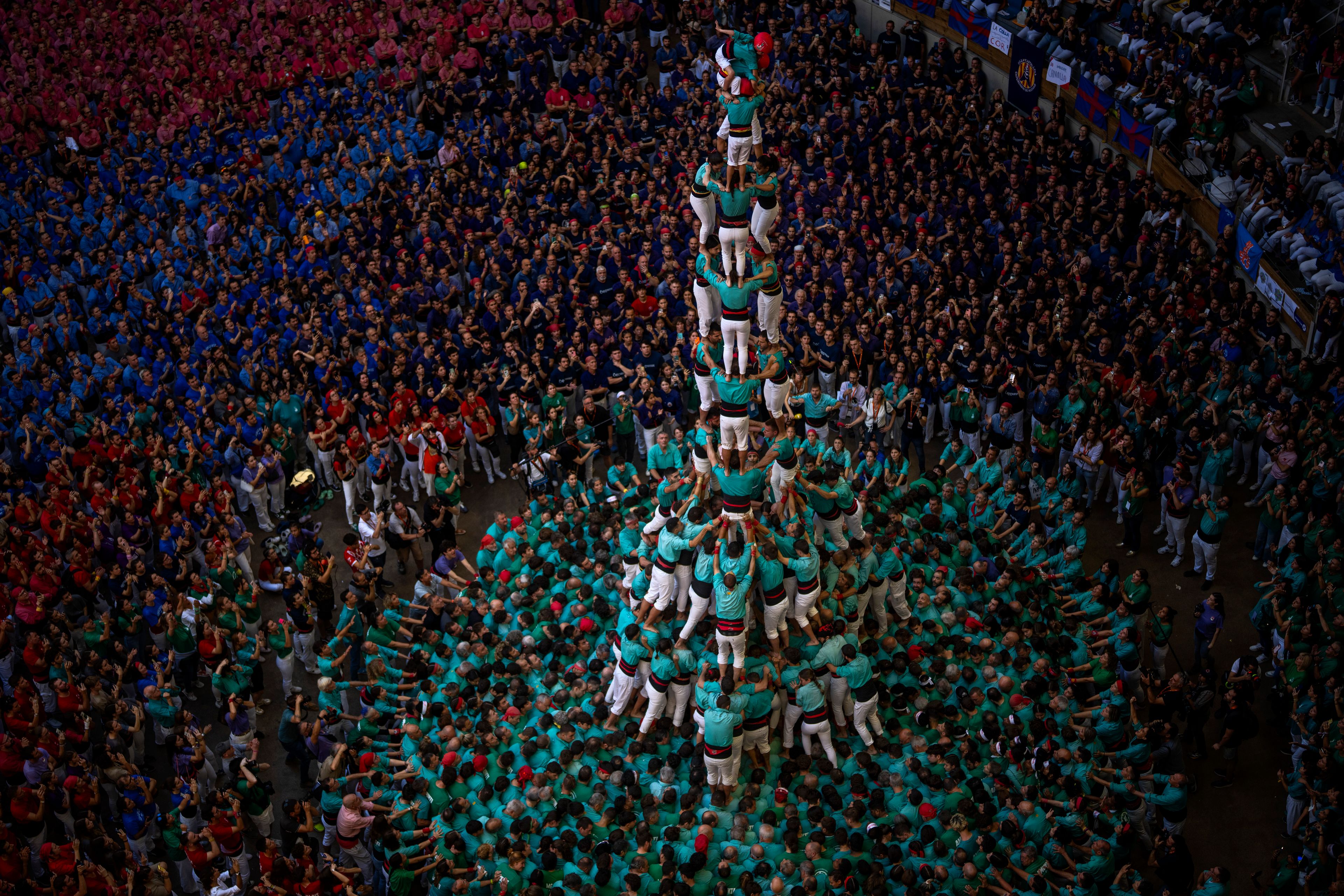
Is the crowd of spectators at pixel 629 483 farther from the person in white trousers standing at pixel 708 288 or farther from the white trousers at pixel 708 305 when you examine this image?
the white trousers at pixel 708 305

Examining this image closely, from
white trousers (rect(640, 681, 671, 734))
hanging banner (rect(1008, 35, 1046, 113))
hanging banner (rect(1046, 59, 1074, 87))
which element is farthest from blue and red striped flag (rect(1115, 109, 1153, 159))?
white trousers (rect(640, 681, 671, 734))

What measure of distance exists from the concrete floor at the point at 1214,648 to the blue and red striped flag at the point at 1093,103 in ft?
34.2

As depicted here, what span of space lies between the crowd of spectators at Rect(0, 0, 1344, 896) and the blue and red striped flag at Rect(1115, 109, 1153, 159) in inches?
54.8

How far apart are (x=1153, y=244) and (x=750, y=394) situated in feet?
43.7

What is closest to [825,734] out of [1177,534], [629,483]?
[629,483]

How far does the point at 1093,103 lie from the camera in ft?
102

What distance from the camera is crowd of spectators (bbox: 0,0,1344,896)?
18344mm

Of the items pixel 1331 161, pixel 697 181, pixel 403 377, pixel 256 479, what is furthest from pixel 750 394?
pixel 1331 161

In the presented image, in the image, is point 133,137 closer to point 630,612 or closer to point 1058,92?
point 630,612

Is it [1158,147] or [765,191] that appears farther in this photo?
[1158,147]

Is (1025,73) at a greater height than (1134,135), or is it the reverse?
(1025,73)

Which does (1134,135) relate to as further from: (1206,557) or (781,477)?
(781,477)

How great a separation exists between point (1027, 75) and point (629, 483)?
16.7 meters

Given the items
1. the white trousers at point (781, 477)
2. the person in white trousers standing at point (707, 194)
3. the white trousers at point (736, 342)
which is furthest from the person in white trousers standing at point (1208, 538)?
the person in white trousers standing at point (707, 194)
